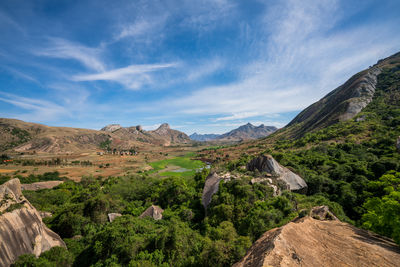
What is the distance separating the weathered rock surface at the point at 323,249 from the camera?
8.91 meters

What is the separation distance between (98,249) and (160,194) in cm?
2339

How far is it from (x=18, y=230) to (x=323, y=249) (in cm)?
2882

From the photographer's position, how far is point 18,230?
16.9 m

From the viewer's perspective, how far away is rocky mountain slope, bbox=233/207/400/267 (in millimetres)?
8930

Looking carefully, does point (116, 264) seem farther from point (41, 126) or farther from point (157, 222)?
point (41, 126)

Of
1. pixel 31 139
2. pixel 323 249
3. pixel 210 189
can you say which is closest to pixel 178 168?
pixel 210 189

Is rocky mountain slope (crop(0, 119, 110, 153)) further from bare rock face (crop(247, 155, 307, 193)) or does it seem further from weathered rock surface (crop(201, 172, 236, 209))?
bare rock face (crop(247, 155, 307, 193))

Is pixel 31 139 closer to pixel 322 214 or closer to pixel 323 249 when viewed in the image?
pixel 322 214

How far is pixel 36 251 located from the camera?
58.3ft

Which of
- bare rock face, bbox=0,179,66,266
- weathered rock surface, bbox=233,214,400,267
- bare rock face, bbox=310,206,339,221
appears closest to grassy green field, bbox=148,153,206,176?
bare rock face, bbox=0,179,66,266

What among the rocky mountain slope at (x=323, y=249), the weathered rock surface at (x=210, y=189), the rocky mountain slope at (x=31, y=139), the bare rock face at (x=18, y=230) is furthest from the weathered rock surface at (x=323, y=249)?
the rocky mountain slope at (x=31, y=139)

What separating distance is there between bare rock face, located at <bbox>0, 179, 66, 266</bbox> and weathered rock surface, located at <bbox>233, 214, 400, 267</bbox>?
2214cm

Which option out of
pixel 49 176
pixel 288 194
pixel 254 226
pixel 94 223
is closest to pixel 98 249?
pixel 94 223

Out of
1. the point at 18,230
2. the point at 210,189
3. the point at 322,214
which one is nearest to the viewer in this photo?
the point at 18,230
